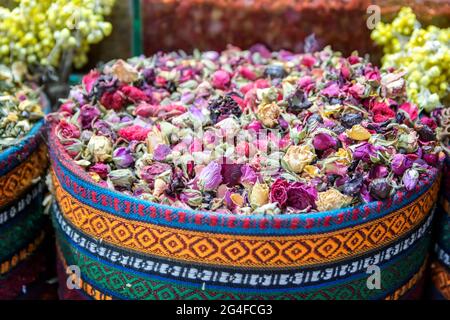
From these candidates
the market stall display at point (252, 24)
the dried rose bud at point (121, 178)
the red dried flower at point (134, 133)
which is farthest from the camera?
the market stall display at point (252, 24)

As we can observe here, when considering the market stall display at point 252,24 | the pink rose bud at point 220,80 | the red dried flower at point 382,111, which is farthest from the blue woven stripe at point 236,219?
the market stall display at point 252,24

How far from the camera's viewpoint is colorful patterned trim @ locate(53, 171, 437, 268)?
1.02 metres

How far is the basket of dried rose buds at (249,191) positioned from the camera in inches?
40.6

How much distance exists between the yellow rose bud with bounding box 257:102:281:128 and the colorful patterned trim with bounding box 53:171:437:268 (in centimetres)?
28

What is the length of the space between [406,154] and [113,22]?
0.91 m

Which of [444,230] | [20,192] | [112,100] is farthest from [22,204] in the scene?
[444,230]

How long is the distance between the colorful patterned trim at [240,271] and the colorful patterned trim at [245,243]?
0.01 m

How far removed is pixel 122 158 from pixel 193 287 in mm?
273

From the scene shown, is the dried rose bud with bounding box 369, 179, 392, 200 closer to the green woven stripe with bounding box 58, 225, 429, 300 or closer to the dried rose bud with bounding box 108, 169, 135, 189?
the green woven stripe with bounding box 58, 225, 429, 300

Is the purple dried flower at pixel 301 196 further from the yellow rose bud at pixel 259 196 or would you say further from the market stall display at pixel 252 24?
the market stall display at pixel 252 24

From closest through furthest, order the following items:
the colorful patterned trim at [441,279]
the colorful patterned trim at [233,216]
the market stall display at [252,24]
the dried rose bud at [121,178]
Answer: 1. the colorful patterned trim at [233,216]
2. the dried rose bud at [121,178]
3. the colorful patterned trim at [441,279]
4. the market stall display at [252,24]
